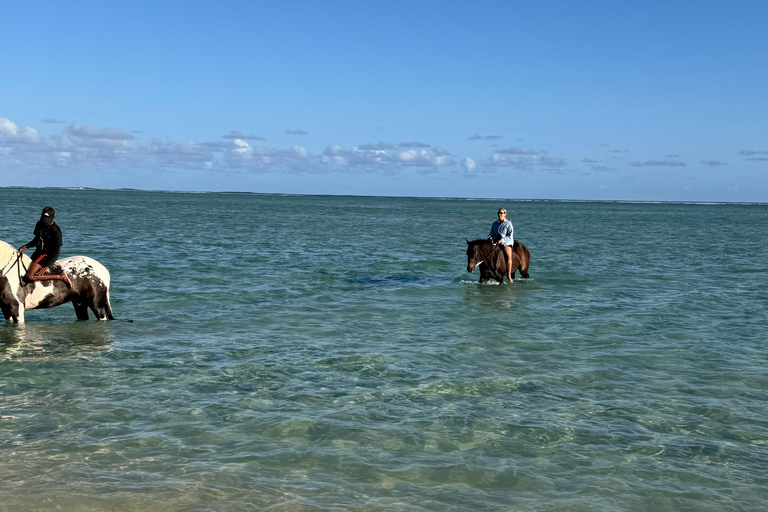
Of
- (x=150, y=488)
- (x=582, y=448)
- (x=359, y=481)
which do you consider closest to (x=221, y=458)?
(x=150, y=488)

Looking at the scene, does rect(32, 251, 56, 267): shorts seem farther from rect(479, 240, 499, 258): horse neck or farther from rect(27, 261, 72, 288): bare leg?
Result: rect(479, 240, 499, 258): horse neck

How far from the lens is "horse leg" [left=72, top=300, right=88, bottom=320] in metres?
13.1

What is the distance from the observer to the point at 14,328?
12469mm

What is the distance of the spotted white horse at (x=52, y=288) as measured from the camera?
39.9 ft

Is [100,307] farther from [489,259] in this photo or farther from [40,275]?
[489,259]

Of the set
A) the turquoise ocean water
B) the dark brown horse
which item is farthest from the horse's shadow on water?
the turquoise ocean water

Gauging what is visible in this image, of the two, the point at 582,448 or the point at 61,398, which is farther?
the point at 61,398

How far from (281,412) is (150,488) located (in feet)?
7.56

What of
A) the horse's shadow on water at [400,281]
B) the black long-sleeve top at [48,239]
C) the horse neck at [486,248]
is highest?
the black long-sleeve top at [48,239]

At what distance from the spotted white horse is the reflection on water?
31cm

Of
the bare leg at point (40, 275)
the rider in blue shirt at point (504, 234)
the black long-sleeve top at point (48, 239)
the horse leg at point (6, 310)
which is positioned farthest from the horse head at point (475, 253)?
the horse leg at point (6, 310)

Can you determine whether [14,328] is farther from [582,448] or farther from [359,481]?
[582,448]

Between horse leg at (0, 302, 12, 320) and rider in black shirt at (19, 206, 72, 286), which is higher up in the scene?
rider in black shirt at (19, 206, 72, 286)

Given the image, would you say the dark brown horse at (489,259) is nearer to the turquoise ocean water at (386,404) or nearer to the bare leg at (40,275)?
the turquoise ocean water at (386,404)
